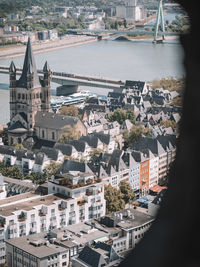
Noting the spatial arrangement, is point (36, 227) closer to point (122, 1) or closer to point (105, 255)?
point (105, 255)

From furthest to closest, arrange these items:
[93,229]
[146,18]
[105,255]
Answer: [146,18] < [93,229] < [105,255]

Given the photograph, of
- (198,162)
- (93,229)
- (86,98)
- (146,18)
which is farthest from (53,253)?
→ (146,18)

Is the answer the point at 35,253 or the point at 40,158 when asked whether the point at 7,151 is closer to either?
the point at 40,158

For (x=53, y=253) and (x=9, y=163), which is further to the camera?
(x=9, y=163)

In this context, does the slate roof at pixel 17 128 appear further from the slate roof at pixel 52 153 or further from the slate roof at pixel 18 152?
the slate roof at pixel 52 153

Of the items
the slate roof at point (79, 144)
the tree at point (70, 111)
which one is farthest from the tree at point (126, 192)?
the tree at point (70, 111)

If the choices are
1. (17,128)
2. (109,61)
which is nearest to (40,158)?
(17,128)
